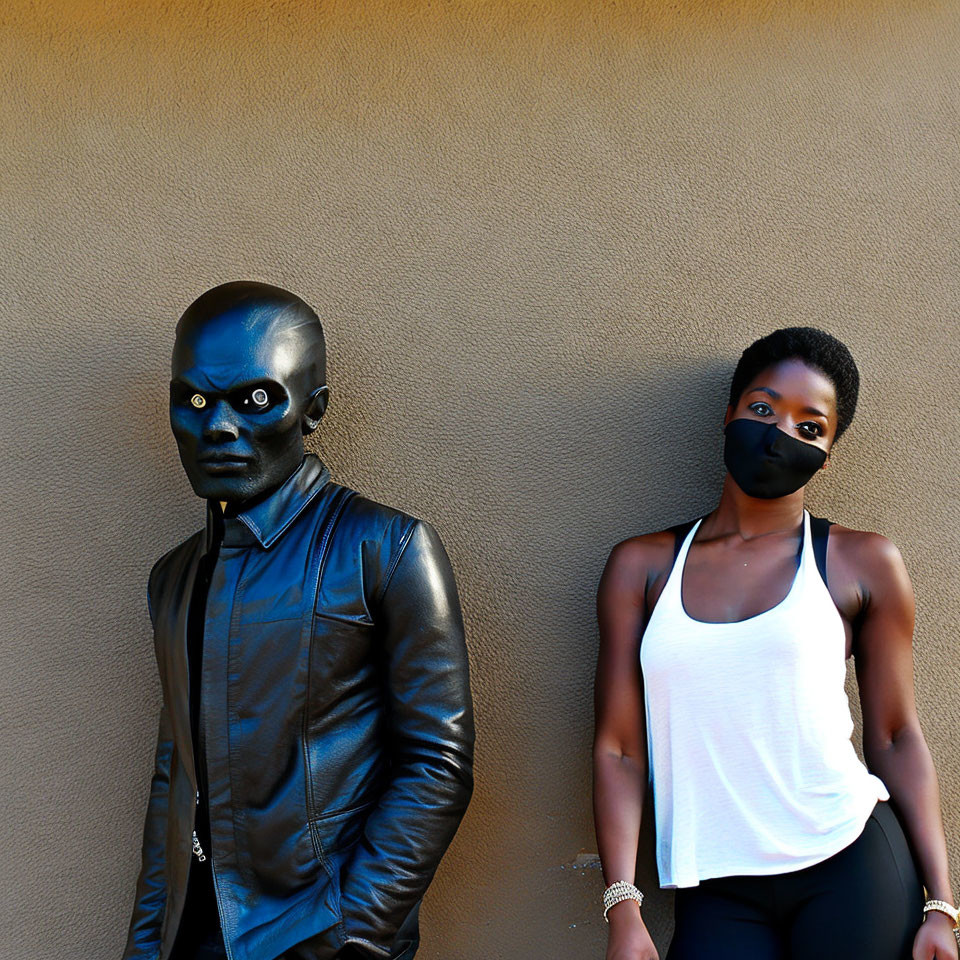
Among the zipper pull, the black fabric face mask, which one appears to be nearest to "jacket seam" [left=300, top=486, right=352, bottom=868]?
the zipper pull

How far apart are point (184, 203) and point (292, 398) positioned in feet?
2.87

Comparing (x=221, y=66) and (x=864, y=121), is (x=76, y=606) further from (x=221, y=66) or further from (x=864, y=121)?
(x=864, y=121)

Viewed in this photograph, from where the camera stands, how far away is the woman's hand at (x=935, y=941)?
1982 millimetres

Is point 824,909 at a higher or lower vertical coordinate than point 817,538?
lower

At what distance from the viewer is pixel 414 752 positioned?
2080 millimetres

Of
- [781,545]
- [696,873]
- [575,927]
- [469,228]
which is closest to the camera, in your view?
[696,873]

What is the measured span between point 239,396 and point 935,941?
5.58 feet

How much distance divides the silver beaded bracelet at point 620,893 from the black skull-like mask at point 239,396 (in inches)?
41.9

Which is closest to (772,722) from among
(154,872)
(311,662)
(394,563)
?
(394,563)

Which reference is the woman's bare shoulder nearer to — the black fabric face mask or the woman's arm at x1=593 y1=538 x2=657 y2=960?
the woman's arm at x1=593 y1=538 x2=657 y2=960

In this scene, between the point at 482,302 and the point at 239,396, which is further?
the point at 482,302

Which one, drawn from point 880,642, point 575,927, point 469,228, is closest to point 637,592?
point 880,642

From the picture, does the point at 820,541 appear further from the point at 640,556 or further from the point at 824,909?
the point at 824,909

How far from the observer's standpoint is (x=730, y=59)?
9.00 ft
